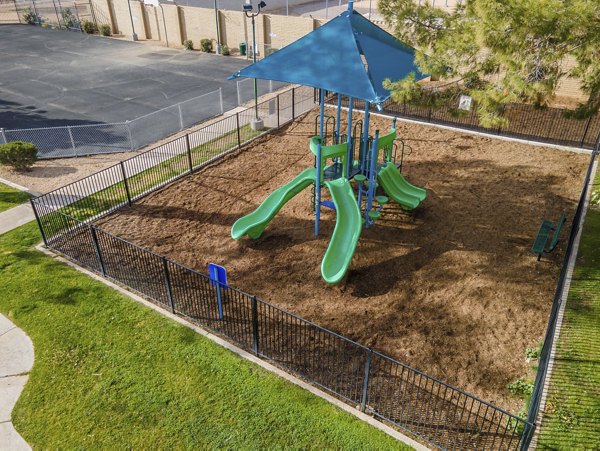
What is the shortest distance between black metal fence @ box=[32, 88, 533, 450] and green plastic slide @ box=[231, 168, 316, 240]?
1.98 meters

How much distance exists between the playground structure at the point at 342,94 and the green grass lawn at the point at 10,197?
23.7ft

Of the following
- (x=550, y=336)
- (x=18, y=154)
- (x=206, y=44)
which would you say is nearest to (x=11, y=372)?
(x=550, y=336)

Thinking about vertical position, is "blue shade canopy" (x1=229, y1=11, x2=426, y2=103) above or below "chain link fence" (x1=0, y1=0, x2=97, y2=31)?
above

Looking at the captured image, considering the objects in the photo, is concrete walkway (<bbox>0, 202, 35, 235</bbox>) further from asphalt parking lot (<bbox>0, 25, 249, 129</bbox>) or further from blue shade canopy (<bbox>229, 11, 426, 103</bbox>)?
asphalt parking lot (<bbox>0, 25, 249, 129</bbox>)

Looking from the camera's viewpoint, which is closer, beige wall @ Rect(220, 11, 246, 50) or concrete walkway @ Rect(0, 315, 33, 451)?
concrete walkway @ Rect(0, 315, 33, 451)

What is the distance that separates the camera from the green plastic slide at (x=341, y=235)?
10.2 metres

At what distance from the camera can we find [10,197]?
46.4 feet

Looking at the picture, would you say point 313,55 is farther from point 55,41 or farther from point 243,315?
point 55,41

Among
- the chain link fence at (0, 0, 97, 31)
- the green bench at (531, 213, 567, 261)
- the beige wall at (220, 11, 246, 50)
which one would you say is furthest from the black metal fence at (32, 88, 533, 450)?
the chain link fence at (0, 0, 97, 31)

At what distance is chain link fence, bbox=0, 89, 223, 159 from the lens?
17609 mm

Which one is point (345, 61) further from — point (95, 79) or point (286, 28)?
point (286, 28)

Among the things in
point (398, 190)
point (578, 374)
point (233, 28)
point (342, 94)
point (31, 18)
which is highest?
point (342, 94)

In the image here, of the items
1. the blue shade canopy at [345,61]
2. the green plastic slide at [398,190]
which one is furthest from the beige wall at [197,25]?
the green plastic slide at [398,190]

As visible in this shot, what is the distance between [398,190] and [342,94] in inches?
128
